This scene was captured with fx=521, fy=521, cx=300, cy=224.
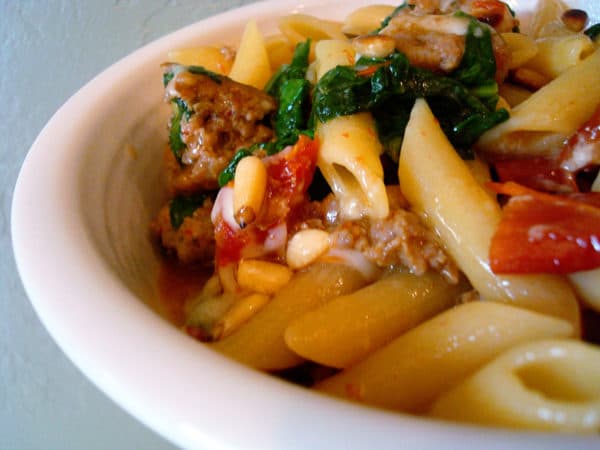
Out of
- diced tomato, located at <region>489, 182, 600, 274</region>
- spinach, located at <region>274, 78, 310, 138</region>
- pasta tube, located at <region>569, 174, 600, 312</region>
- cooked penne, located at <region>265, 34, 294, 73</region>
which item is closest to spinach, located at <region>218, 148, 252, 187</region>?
spinach, located at <region>274, 78, 310, 138</region>

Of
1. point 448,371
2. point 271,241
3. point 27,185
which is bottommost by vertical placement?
point 448,371

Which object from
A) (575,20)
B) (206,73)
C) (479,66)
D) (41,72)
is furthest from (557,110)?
(41,72)

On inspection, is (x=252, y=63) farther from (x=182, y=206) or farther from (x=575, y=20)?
(x=575, y=20)

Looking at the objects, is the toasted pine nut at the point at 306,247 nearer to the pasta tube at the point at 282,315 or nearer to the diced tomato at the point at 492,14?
the pasta tube at the point at 282,315

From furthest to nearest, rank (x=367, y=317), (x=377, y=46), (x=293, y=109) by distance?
(x=293, y=109) < (x=377, y=46) < (x=367, y=317)

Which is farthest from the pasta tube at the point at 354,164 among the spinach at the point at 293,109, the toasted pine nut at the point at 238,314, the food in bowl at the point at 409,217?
the toasted pine nut at the point at 238,314

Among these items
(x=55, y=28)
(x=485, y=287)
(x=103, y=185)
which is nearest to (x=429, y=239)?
(x=485, y=287)

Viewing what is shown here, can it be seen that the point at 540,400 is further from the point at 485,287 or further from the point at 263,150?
the point at 263,150
